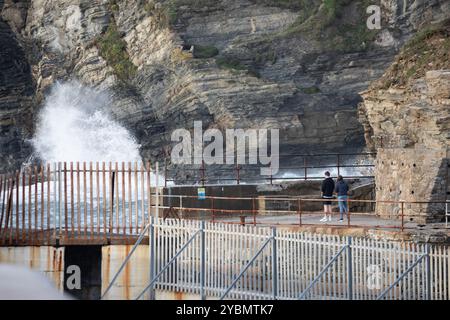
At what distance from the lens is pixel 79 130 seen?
56094mm

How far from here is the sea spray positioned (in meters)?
53.8

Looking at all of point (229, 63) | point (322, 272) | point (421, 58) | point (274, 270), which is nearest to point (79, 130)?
point (229, 63)

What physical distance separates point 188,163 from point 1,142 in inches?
500

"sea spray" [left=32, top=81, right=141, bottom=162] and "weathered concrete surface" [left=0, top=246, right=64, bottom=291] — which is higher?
"sea spray" [left=32, top=81, right=141, bottom=162]

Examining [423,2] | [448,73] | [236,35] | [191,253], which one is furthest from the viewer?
[236,35]

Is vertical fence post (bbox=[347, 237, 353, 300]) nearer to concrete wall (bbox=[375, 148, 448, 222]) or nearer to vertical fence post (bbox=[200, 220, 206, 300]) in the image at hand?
vertical fence post (bbox=[200, 220, 206, 300])

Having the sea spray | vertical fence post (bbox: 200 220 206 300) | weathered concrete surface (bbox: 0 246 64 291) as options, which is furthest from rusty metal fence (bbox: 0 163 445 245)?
the sea spray

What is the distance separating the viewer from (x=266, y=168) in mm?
48219

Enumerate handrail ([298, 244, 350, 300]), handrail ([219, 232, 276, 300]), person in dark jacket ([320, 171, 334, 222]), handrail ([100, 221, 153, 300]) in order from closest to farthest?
handrail ([298, 244, 350, 300]), handrail ([219, 232, 276, 300]), handrail ([100, 221, 153, 300]), person in dark jacket ([320, 171, 334, 222])

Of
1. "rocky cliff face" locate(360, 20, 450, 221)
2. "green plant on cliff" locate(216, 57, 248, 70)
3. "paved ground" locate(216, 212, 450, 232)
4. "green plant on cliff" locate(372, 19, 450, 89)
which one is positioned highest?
"green plant on cliff" locate(216, 57, 248, 70)

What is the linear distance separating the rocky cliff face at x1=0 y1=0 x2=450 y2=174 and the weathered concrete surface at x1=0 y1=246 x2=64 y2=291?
27.4 m
